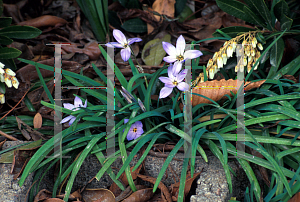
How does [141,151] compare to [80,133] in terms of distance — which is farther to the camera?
[80,133]

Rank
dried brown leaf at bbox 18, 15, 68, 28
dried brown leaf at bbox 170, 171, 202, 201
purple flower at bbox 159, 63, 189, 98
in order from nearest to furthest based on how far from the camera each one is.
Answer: purple flower at bbox 159, 63, 189, 98 < dried brown leaf at bbox 170, 171, 202, 201 < dried brown leaf at bbox 18, 15, 68, 28

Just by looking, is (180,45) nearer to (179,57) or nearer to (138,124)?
(179,57)

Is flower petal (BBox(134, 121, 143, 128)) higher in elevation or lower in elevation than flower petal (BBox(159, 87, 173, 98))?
lower

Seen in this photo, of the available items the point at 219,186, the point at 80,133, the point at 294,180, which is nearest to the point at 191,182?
the point at 219,186

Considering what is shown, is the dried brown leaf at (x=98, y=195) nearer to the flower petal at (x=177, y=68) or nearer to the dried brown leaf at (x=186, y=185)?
the dried brown leaf at (x=186, y=185)

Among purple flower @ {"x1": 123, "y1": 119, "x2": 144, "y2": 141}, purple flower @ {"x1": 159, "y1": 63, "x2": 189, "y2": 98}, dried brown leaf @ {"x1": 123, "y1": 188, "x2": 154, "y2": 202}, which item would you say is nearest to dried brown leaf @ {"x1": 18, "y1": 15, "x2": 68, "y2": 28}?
purple flower @ {"x1": 123, "y1": 119, "x2": 144, "y2": 141}

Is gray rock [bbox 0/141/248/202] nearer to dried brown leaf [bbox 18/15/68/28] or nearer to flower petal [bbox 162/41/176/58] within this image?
flower petal [bbox 162/41/176/58]

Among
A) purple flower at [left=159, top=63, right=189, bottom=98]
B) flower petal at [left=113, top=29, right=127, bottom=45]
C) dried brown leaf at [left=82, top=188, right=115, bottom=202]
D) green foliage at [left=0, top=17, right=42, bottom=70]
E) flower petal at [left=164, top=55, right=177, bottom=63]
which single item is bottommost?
dried brown leaf at [left=82, top=188, right=115, bottom=202]

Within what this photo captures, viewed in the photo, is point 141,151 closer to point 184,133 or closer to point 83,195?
point 184,133

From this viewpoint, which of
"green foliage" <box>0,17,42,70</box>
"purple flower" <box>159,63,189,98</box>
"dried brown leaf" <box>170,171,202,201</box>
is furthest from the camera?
"green foliage" <box>0,17,42,70</box>

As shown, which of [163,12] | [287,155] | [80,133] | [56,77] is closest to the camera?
[287,155]

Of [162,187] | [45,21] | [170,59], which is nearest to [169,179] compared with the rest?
[162,187]
